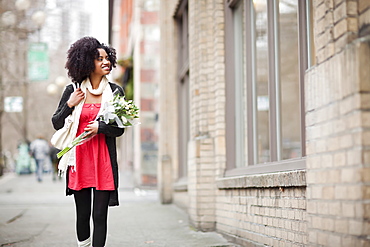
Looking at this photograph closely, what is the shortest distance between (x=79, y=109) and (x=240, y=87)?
3394 millimetres

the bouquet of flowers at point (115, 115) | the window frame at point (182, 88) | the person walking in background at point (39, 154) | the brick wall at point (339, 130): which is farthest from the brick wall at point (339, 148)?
the person walking in background at point (39, 154)

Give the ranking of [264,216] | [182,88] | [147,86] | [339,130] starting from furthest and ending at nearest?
[147,86] < [182,88] < [264,216] < [339,130]

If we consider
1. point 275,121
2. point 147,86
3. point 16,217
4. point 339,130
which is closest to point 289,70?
point 275,121

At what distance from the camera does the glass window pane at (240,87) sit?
826cm

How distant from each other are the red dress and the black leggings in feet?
0.26

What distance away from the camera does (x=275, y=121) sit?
6551mm

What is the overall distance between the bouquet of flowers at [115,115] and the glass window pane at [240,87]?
124 inches

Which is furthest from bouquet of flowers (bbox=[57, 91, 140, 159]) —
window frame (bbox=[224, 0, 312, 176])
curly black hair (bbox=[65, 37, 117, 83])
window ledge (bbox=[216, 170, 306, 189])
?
window frame (bbox=[224, 0, 312, 176])

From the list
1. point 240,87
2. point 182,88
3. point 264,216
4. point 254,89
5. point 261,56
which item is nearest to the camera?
point 264,216

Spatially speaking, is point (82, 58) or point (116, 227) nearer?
point (82, 58)

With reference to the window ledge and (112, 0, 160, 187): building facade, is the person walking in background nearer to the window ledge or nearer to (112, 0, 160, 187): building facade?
(112, 0, 160, 187): building facade

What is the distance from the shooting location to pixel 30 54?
25.5 m

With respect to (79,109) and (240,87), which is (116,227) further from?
(79,109)

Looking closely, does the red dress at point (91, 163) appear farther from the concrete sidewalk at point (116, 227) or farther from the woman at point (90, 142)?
the concrete sidewalk at point (116, 227)
